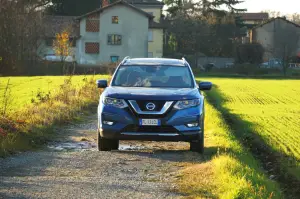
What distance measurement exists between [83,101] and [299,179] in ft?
45.0

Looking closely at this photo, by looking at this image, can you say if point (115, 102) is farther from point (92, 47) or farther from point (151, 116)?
point (92, 47)

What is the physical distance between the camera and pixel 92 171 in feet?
32.2

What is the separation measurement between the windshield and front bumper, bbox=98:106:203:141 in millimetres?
1363

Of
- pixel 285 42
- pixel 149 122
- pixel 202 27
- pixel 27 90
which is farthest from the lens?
pixel 285 42

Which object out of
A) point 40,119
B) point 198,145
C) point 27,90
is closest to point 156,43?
point 27,90

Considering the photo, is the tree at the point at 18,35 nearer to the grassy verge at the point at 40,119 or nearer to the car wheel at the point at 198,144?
the grassy verge at the point at 40,119

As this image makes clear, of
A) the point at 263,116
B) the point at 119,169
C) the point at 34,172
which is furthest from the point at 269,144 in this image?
the point at 263,116

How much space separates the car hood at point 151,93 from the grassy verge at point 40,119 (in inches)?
81.8

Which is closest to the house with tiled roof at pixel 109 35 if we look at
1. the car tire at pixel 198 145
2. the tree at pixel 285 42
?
the tree at pixel 285 42

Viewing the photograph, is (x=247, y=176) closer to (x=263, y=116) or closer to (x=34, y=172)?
(x=34, y=172)

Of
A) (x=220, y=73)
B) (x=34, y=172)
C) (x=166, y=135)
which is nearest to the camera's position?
(x=34, y=172)

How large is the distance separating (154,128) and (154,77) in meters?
1.83

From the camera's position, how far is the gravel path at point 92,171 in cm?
815

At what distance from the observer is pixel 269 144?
1537cm
